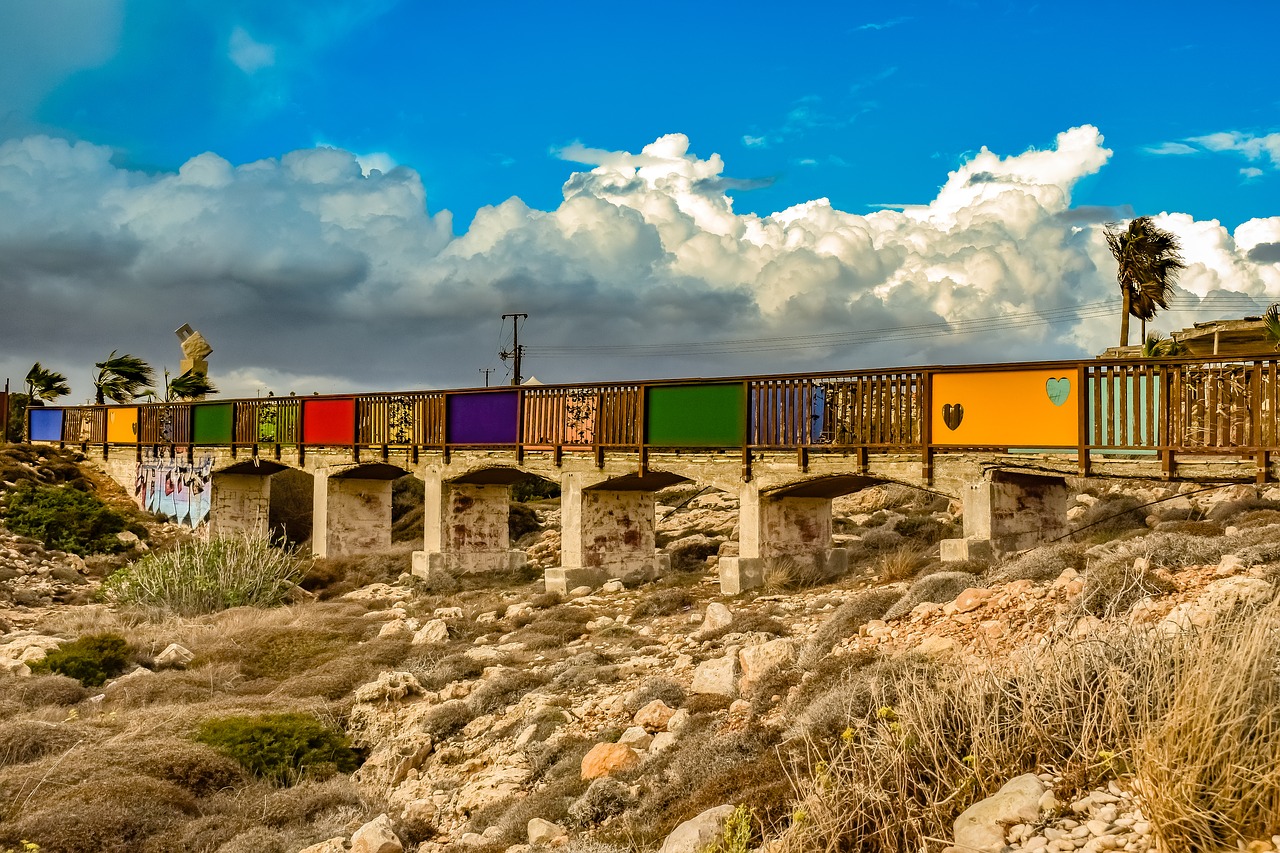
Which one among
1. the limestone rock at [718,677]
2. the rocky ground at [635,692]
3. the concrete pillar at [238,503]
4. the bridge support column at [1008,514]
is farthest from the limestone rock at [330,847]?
the concrete pillar at [238,503]

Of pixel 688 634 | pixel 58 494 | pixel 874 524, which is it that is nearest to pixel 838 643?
pixel 688 634

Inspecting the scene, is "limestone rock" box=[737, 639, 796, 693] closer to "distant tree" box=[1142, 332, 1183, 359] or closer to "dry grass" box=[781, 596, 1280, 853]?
"dry grass" box=[781, 596, 1280, 853]

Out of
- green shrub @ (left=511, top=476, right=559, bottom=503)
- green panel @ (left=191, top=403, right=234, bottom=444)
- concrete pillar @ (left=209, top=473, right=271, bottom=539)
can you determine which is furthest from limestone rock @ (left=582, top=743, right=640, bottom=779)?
green shrub @ (left=511, top=476, right=559, bottom=503)

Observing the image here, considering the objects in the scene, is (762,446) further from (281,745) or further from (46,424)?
(46,424)

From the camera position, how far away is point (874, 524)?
2633 cm

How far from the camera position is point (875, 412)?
17.5 meters

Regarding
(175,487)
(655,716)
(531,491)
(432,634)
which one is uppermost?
(175,487)

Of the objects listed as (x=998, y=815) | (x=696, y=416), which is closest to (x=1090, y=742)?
(x=998, y=815)

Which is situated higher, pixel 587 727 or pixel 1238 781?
pixel 1238 781

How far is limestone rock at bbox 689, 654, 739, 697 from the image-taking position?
10.6 m

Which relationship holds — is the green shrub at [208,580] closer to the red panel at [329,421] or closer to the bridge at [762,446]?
the bridge at [762,446]

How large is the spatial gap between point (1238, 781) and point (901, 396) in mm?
12472

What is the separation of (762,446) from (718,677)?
26.8ft

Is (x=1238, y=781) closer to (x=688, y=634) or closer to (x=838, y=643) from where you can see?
(x=838, y=643)
